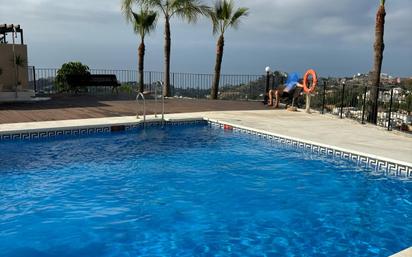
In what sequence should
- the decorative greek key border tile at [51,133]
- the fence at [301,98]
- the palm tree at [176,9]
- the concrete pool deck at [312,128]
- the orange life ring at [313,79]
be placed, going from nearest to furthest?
the concrete pool deck at [312,128] < the decorative greek key border tile at [51,133] < the fence at [301,98] < the orange life ring at [313,79] < the palm tree at [176,9]

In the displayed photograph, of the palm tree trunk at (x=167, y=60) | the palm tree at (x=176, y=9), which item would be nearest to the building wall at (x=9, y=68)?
the palm tree at (x=176, y=9)

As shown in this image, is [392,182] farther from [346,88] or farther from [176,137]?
[346,88]

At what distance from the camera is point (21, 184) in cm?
639

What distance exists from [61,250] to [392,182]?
5228 millimetres

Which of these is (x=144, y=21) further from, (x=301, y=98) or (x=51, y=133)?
(x=51, y=133)

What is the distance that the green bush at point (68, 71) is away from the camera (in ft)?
52.9

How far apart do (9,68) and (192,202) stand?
11631 millimetres

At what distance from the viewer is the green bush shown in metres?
16.1

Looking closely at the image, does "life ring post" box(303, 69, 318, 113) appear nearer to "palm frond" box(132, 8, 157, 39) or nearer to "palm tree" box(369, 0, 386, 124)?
"palm tree" box(369, 0, 386, 124)

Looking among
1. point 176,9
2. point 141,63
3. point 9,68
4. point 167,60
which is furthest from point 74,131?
point 141,63

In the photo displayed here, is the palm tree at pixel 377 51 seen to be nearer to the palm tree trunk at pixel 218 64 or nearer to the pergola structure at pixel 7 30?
the palm tree trunk at pixel 218 64

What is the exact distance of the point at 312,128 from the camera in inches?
416

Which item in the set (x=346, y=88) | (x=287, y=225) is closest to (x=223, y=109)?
(x=346, y=88)

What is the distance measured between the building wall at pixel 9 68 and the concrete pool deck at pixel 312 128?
5.82 m
